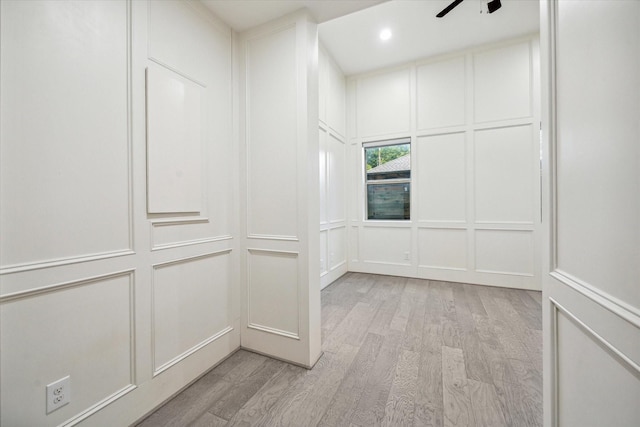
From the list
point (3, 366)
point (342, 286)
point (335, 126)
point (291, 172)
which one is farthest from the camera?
point (335, 126)

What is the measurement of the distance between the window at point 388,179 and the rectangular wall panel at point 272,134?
2717 millimetres

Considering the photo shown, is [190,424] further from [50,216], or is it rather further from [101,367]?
[50,216]

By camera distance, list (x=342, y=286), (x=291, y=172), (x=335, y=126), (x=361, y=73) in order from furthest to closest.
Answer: (x=361, y=73) → (x=335, y=126) → (x=342, y=286) → (x=291, y=172)

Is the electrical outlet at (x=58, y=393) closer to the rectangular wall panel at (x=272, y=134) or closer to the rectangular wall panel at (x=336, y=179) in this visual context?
the rectangular wall panel at (x=272, y=134)

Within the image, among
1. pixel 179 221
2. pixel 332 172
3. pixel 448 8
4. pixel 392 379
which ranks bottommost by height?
pixel 392 379

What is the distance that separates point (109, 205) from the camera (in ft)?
4.43

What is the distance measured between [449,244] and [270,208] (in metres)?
3.07

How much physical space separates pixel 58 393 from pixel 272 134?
1.83 m

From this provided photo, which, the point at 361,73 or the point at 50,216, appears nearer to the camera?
the point at 50,216

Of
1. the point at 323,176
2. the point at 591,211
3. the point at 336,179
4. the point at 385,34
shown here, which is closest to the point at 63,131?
the point at 591,211

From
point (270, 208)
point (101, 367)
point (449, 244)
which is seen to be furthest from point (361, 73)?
point (101, 367)

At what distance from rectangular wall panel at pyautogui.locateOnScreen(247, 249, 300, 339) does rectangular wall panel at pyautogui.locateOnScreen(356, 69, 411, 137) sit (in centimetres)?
313

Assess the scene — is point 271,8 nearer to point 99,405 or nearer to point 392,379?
point 99,405

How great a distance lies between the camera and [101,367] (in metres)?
1.31
